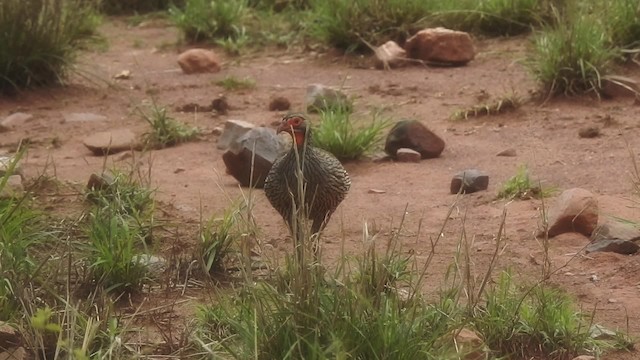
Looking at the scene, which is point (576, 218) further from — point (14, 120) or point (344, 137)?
point (14, 120)

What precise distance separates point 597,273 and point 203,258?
1.40 m

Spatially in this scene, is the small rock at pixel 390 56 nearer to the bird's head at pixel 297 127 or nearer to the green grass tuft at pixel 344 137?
the green grass tuft at pixel 344 137

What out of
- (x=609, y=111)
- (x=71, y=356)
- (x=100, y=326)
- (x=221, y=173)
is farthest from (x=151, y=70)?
(x=71, y=356)

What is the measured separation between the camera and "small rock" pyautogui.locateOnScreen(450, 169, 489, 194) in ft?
18.3

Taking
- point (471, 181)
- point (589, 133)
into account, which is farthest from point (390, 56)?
point (471, 181)

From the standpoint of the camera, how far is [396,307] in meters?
3.34

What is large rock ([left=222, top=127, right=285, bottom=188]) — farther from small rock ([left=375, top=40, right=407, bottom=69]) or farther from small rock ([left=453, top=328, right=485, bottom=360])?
small rock ([left=375, top=40, right=407, bottom=69])

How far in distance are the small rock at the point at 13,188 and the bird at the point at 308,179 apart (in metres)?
1.03

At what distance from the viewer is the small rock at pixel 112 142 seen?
642 centimetres

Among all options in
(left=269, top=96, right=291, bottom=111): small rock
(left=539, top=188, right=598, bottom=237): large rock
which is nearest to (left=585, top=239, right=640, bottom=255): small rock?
(left=539, top=188, right=598, bottom=237): large rock

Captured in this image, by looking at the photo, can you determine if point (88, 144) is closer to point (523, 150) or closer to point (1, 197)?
point (1, 197)

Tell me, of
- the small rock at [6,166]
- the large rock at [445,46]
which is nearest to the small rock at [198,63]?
the large rock at [445,46]

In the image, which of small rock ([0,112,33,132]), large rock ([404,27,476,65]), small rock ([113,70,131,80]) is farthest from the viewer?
small rock ([113,70,131,80])

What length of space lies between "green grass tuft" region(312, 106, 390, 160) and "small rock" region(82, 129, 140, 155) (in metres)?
0.99
